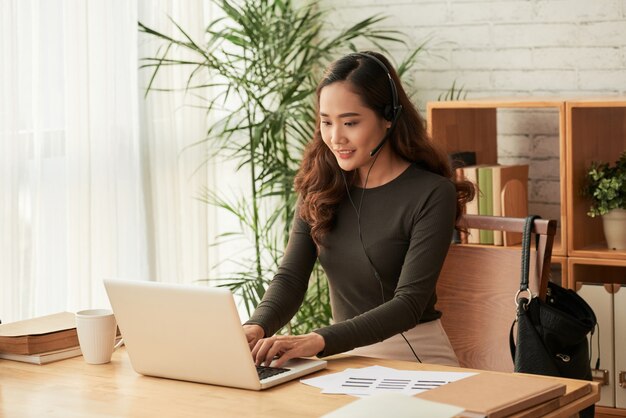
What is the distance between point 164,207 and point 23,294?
0.78 m

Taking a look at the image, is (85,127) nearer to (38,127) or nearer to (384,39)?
(38,127)

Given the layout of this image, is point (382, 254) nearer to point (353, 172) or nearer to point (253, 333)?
point (353, 172)

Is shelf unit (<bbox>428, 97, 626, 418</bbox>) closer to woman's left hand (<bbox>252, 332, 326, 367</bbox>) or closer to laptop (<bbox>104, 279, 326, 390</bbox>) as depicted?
woman's left hand (<bbox>252, 332, 326, 367</bbox>)

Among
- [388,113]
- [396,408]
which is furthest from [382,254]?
[396,408]

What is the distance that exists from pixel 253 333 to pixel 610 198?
1587mm

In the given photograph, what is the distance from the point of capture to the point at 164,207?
381 centimetres

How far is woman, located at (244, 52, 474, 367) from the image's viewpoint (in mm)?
2445

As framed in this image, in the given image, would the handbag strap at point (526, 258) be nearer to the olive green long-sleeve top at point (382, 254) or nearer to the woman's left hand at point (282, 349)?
the olive green long-sleeve top at point (382, 254)

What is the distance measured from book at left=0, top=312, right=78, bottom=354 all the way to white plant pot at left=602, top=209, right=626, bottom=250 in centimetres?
188

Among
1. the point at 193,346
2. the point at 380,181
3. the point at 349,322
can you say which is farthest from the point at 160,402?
the point at 380,181

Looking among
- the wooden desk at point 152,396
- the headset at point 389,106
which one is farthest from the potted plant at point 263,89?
the wooden desk at point 152,396

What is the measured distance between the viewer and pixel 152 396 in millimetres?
1909

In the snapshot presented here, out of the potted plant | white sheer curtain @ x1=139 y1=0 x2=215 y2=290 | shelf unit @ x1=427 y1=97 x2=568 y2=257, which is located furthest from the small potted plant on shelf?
white sheer curtain @ x1=139 y1=0 x2=215 y2=290

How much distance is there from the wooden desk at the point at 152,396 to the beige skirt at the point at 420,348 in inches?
13.0
